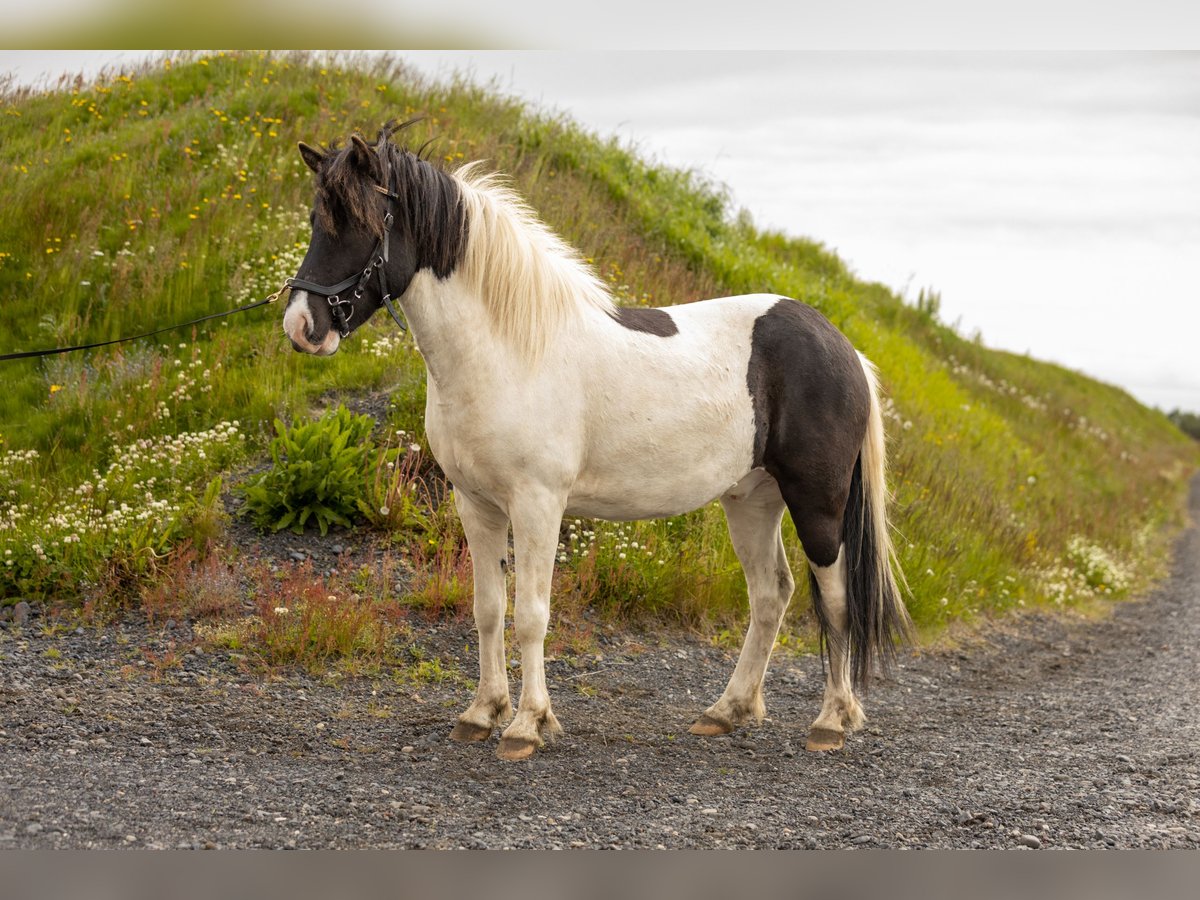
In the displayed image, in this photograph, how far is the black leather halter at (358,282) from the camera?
4.80 meters

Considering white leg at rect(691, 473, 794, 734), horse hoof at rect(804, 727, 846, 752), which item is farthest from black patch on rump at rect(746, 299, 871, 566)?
horse hoof at rect(804, 727, 846, 752)

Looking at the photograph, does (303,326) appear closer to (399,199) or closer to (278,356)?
(399,199)

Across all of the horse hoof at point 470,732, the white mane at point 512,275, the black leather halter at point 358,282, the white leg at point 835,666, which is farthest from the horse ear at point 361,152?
the white leg at point 835,666

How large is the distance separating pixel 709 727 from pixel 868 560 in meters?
1.30

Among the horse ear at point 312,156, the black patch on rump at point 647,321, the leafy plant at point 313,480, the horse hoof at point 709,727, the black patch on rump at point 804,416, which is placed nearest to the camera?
the horse ear at point 312,156

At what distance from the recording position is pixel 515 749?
539 centimetres

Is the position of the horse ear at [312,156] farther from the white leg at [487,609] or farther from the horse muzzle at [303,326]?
the white leg at [487,609]

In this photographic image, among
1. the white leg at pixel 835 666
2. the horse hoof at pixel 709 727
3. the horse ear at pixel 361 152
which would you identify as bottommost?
the horse hoof at pixel 709 727

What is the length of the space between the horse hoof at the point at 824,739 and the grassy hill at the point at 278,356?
2413 mm

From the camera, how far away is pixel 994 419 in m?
15.6

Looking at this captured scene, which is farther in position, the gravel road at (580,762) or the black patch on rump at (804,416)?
the black patch on rump at (804,416)

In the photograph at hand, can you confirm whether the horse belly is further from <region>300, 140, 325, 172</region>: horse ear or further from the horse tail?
<region>300, 140, 325, 172</region>: horse ear

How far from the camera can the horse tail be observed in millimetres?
6172

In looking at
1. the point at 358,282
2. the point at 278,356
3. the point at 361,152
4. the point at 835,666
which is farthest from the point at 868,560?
the point at 278,356
